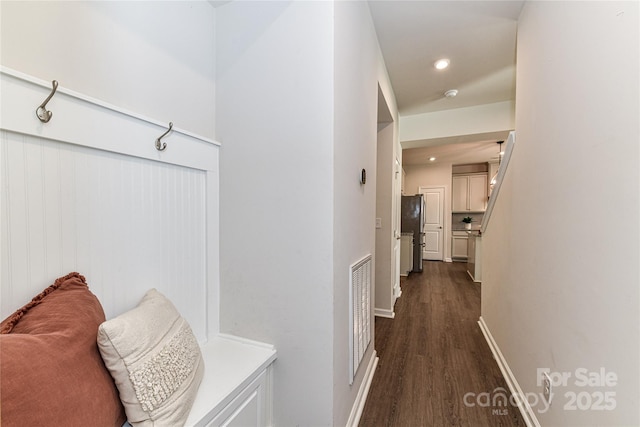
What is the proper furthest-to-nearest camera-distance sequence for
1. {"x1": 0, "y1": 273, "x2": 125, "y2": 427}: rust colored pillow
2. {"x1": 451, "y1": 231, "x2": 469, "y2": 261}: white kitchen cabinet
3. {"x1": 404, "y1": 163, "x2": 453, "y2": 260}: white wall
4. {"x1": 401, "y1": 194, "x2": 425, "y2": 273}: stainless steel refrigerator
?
{"x1": 451, "y1": 231, "x2": 469, "y2": 261}: white kitchen cabinet → {"x1": 404, "y1": 163, "x2": 453, "y2": 260}: white wall → {"x1": 401, "y1": 194, "x2": 425, "y2": 273}: stainless steel refrigerator → {"x1": 0, "y1": 273, "x2": 125, "y2": 427}: rust colored pillow

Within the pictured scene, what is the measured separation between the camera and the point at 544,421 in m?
1.33

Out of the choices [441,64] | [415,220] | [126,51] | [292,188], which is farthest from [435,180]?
[126,51]

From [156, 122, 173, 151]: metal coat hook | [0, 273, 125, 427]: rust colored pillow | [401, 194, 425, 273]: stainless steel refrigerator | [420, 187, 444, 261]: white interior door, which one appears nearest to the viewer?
[0, 273, 125, 427]: rust colored pillow

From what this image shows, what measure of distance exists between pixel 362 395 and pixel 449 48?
2.92m

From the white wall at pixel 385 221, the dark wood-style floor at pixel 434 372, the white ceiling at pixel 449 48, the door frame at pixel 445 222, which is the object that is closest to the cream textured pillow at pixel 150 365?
the dark wood-style floor at pixel 434 372

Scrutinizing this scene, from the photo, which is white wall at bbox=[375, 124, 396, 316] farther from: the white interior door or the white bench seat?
the white interior door

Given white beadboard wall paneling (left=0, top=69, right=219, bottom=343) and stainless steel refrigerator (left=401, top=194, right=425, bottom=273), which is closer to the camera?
white beadboard wall paneling (left=0, top=69, right=219, bottom=343)

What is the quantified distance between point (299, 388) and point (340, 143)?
4.04 feet

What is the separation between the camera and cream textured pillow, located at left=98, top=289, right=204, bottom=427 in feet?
2.58

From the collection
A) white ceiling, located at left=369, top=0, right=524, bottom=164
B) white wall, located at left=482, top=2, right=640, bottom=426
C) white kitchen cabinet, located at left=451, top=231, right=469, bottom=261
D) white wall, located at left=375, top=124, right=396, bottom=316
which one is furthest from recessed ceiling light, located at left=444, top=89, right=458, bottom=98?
white kitchen cabinet, located at left=451, top=231, right=469, bottom=261

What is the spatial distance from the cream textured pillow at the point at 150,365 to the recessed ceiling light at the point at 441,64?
3.00 meters

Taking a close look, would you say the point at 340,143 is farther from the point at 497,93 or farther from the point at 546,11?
the point at 497,93

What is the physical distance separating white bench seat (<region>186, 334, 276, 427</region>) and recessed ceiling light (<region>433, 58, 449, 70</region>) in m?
2.87

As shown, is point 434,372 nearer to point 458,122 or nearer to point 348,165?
point 348,165
